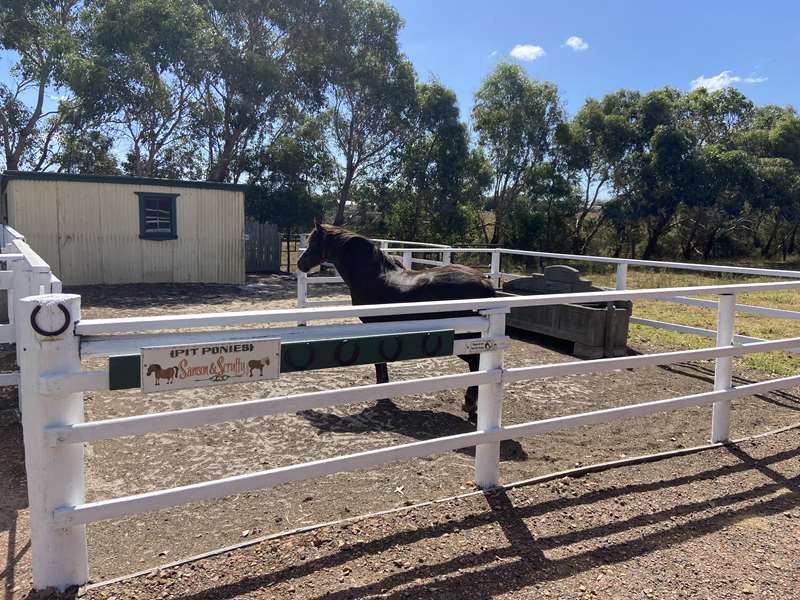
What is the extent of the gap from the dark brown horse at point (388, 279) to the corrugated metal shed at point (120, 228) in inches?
366

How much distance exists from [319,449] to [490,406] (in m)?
1.53

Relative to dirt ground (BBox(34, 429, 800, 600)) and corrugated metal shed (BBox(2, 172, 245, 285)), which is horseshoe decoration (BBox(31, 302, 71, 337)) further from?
corrugated metal shed (BBox(2, 172, 245, 285))

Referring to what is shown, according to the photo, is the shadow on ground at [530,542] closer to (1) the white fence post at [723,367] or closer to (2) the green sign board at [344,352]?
(1) the white fence post at [723,367]

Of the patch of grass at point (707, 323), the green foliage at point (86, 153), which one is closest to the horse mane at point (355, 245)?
the patch of grass at point (707, 323)

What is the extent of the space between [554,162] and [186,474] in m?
25.1

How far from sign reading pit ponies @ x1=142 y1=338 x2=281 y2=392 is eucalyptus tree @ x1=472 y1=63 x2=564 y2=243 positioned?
2443 cm

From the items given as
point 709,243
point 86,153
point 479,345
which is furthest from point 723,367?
point 709,243

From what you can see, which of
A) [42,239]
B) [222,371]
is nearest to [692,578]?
[222,371]

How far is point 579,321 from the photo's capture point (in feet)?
25.3

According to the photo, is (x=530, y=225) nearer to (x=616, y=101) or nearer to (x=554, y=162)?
(x=554, y=162)

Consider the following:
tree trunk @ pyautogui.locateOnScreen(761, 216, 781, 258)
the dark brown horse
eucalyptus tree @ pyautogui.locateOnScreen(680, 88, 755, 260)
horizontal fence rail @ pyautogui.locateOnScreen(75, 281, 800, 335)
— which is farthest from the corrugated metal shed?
tree trunk @ pyautogui.locateOnScreen(761, 216, 781, 258)

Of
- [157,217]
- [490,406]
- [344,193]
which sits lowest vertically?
[490,406]

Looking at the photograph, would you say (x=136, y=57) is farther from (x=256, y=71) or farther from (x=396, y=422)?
(x=396, y=422)

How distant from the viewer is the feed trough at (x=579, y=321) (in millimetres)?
7527
